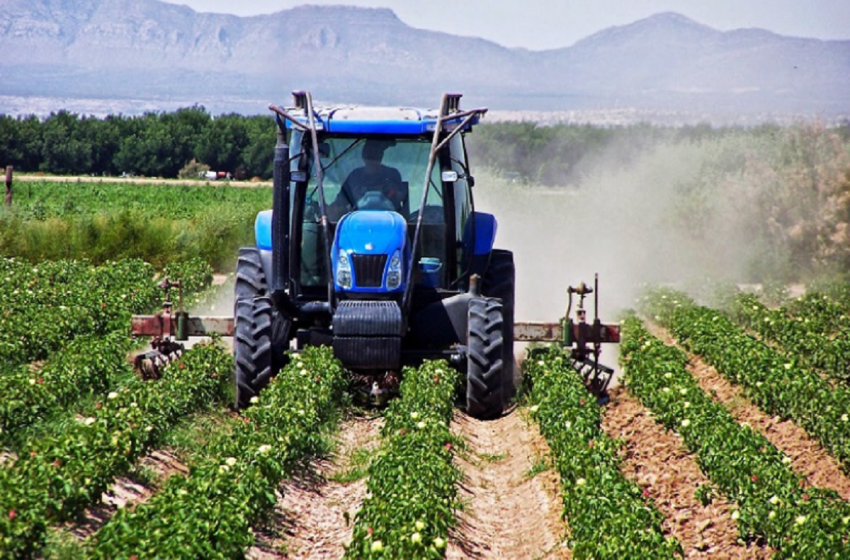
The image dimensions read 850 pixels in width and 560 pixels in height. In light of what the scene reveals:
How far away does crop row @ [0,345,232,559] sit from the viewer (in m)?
6.18

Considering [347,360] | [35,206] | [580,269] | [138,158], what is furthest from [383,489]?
[138,158]

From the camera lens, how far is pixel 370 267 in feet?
33.2

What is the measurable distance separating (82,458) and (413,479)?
79.2 inches

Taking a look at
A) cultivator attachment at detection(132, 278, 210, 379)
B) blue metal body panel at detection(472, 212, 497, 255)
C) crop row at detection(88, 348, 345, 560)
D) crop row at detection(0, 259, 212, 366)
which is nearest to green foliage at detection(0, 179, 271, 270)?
crop row at detection(0, 259, 212, 366)

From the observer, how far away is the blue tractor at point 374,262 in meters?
10.0

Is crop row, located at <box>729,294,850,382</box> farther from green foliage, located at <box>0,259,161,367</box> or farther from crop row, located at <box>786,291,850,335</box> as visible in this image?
green foliage, located at <box>0,259,161,367</box>

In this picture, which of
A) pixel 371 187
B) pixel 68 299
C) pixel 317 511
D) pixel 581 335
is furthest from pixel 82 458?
pixel 68 299

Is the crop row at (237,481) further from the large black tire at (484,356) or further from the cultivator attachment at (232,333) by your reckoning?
the cultivator attachment at (232,333)

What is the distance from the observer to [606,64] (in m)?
104

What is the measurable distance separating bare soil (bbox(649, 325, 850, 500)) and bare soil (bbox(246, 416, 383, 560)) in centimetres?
323

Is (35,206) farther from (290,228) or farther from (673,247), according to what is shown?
(290,228)

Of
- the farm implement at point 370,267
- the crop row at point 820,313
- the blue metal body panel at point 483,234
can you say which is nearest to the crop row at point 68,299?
the farm implement at point 370,267

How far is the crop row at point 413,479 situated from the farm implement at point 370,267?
413mm

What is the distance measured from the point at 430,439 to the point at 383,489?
3.59 feet
